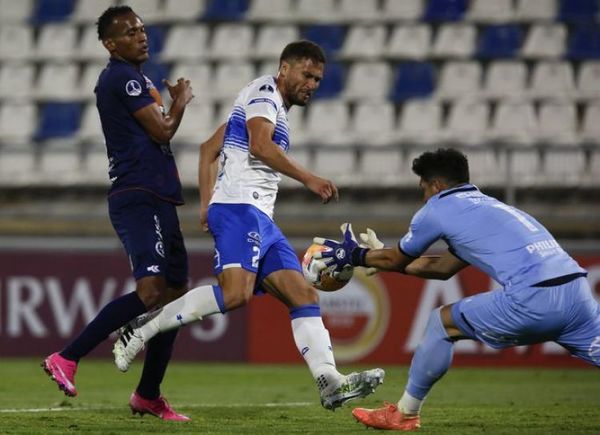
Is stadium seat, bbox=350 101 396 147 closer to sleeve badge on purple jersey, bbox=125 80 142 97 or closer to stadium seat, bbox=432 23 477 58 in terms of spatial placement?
stadium seat, bbox=432 23 477 58

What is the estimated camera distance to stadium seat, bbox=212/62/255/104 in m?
17.2

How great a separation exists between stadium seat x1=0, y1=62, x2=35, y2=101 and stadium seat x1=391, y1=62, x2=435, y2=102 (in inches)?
213

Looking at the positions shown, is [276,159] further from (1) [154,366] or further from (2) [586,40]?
→ (2) [586,40]

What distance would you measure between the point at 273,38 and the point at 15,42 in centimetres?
404

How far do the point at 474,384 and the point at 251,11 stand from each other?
26.4 feet

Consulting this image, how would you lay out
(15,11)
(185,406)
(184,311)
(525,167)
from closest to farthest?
(184,311)
(185,406)
(525,167)
(15,11)

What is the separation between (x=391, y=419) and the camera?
22.6 feet

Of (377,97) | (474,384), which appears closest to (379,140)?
(377,97)

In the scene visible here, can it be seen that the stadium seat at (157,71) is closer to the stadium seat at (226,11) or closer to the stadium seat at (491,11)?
the stadium seat at (226,11)

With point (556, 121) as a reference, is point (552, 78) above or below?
above

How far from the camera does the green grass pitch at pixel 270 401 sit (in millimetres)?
7258

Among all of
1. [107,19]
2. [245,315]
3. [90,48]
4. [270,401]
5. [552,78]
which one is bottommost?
[245,315]

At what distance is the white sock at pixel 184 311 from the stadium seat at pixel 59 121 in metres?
10.6

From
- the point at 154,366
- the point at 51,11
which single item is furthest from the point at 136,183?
the point at 51,11
